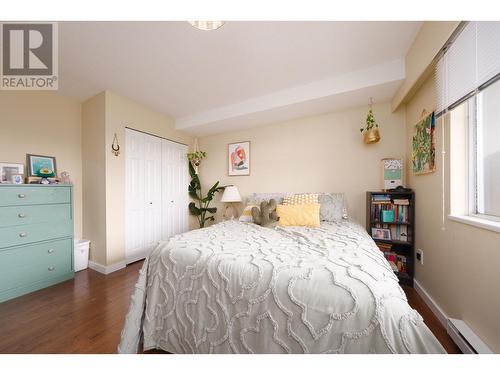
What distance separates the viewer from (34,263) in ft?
6.51

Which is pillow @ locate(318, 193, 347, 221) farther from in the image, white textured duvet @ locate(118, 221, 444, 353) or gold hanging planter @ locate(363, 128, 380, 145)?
white textured duvet @ locate(118, 221, 444, 353)

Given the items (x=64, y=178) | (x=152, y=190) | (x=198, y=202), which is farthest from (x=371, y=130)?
(x=64, y=178)

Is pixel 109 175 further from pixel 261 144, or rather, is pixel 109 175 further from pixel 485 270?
pixel 485 270

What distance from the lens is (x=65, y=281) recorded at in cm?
220

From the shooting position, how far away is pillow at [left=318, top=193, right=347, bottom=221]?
227 centimetres

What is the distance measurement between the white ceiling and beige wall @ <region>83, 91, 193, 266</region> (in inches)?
9.1

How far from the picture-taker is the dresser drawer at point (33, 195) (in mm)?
1827

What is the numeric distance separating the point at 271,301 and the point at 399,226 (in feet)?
6.86

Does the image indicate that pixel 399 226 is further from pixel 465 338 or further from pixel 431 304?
pixel 465 338

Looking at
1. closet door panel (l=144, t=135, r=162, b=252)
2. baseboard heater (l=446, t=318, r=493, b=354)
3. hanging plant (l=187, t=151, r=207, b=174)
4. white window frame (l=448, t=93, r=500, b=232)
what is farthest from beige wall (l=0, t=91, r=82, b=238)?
white window frame (l=448, t=93, r=500, b=232)

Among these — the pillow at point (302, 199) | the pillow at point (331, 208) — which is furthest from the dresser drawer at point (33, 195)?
the pillow at point (331, 208)

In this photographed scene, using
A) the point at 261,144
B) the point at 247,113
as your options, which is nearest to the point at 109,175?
the point at 247,113
